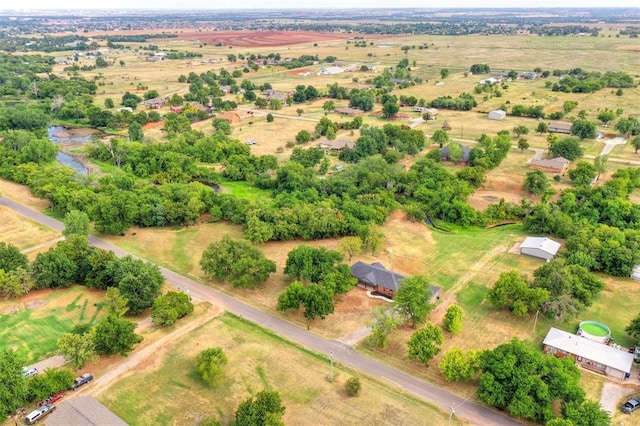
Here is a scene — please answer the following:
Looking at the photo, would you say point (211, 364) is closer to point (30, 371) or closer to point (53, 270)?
point (30, 371)

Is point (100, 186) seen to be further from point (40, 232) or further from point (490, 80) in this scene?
point (490, 80)

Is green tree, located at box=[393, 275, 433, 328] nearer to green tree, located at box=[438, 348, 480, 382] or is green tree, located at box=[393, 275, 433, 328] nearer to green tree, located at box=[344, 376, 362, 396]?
green tree, located at box=[438, 348, 480, 382]

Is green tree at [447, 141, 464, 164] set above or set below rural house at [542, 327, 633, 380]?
above

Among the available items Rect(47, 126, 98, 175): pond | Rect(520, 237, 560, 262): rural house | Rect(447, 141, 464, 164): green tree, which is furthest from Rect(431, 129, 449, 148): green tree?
Rect(47, 126, 98, 175): pond

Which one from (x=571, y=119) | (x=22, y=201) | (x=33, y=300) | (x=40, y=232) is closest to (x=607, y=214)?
(x=571, y=119)

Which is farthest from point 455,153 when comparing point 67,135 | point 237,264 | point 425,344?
point 67,135

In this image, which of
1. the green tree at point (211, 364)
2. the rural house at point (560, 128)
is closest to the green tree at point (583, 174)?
the rural house at point (560, 128)

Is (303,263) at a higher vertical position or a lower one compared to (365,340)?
higher
